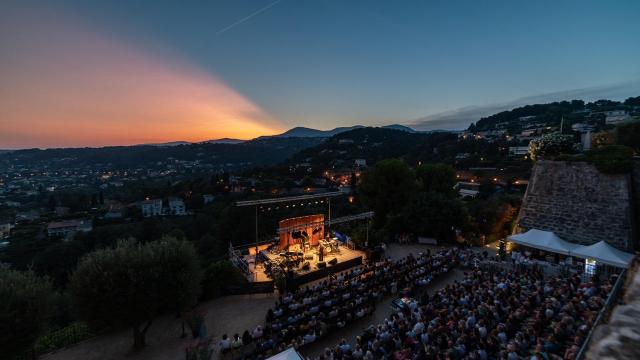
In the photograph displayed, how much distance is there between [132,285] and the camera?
952cm

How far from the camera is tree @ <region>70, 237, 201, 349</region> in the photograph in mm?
9359

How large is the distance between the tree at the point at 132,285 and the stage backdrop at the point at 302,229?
8.11 meters

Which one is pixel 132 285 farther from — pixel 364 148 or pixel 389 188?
pixel 364 148

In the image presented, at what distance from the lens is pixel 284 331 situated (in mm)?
10070

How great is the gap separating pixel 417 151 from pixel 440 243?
61.1 m

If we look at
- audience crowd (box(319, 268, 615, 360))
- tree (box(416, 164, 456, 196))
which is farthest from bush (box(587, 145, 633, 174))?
tree (box(416, 164, 456, 196))

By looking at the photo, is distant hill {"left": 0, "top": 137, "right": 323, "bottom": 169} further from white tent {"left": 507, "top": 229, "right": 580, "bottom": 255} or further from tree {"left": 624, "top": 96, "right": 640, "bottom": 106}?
white tent {"left": 507, "top": 229, "right": 580, "bottom": 255}

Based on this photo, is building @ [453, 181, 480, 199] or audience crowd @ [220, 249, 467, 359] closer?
audience crowd @ [220, 249, 467, 359]

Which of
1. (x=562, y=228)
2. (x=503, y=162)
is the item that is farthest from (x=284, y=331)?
(x=503, y=162)

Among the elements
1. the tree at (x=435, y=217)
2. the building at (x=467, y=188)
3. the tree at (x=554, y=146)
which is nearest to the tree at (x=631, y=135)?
the tree at (x=554, y=146)

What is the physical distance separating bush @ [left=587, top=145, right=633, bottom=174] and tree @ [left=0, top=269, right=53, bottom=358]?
2351 centimetres

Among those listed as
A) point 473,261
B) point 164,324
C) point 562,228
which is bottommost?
point 164,324

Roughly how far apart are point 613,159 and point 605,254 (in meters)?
5.59

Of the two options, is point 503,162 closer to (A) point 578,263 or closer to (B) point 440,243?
(B) point 440,243
